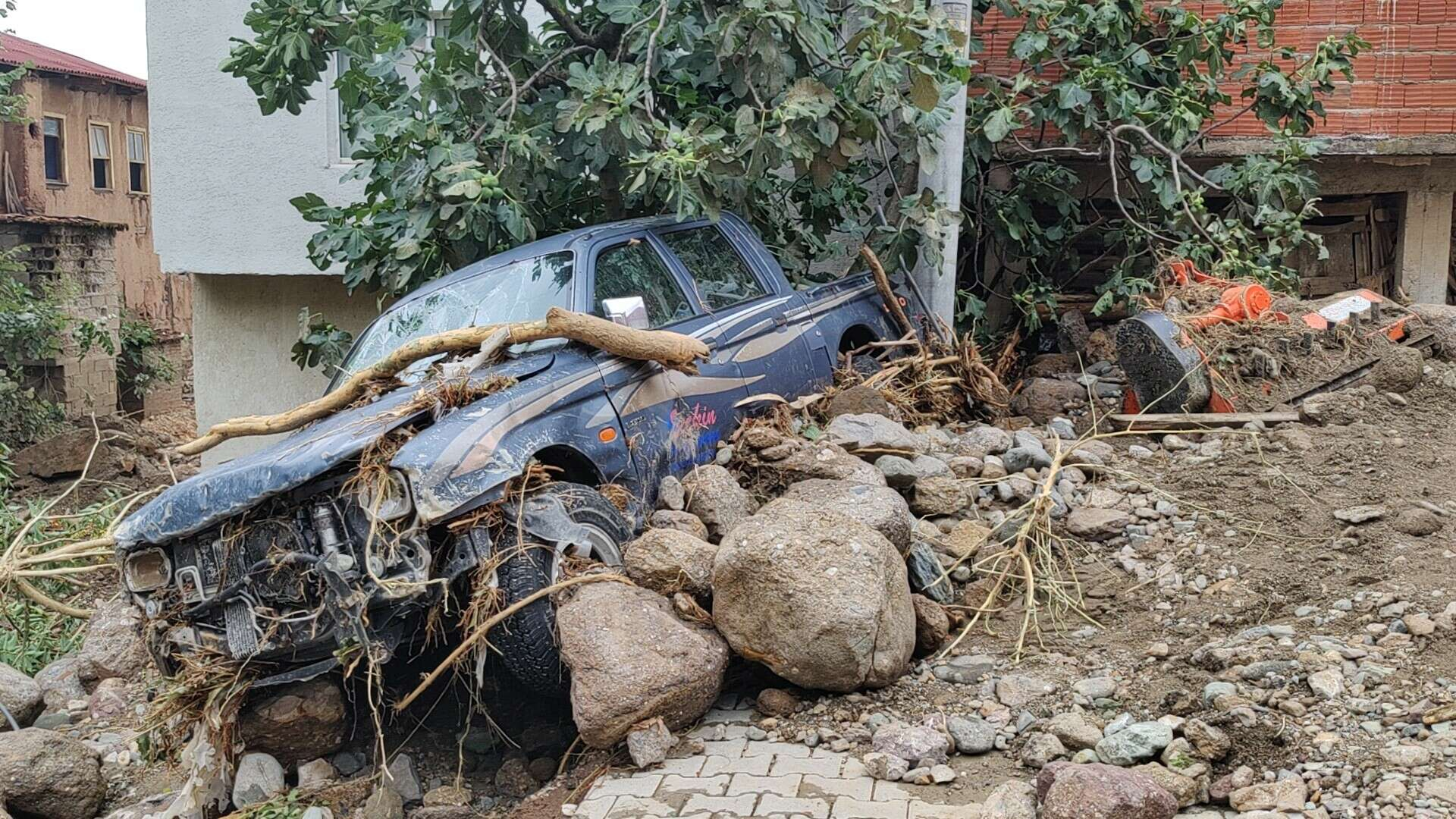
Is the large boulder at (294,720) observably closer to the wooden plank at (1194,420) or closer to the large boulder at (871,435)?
the large boulder at (871,435)

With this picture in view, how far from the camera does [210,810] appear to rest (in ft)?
18.8

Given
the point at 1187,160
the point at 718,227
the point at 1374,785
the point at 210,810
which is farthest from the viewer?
the point at 1187,160

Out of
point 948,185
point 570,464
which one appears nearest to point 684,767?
point 570,464

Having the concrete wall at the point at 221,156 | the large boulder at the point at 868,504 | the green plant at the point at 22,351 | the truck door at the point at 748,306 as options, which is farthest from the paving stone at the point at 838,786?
the green plant at the point at 22,351

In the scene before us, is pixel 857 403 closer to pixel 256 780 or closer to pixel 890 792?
pixel 890 792

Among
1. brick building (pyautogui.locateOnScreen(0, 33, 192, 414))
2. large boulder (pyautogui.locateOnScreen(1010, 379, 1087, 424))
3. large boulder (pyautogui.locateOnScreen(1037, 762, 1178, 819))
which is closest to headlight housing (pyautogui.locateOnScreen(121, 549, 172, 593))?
large boulder (pyautogui.locateOnScreen(1037, 762, 1178, 819))

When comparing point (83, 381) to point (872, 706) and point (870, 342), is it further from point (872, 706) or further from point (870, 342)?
point (872, 706)

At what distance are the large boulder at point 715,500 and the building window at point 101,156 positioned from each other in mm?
26221

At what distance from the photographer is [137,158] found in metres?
30.0

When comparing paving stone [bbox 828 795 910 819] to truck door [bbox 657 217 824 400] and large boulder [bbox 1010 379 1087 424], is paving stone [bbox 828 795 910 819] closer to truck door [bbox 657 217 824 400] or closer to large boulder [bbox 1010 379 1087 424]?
truck door [bbox 657 217 824 400]

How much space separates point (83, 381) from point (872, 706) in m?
16.0

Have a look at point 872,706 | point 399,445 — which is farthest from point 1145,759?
point 399,445

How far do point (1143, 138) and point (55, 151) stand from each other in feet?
79.0

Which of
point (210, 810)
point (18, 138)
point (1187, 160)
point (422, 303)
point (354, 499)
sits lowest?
point (210, 810)
